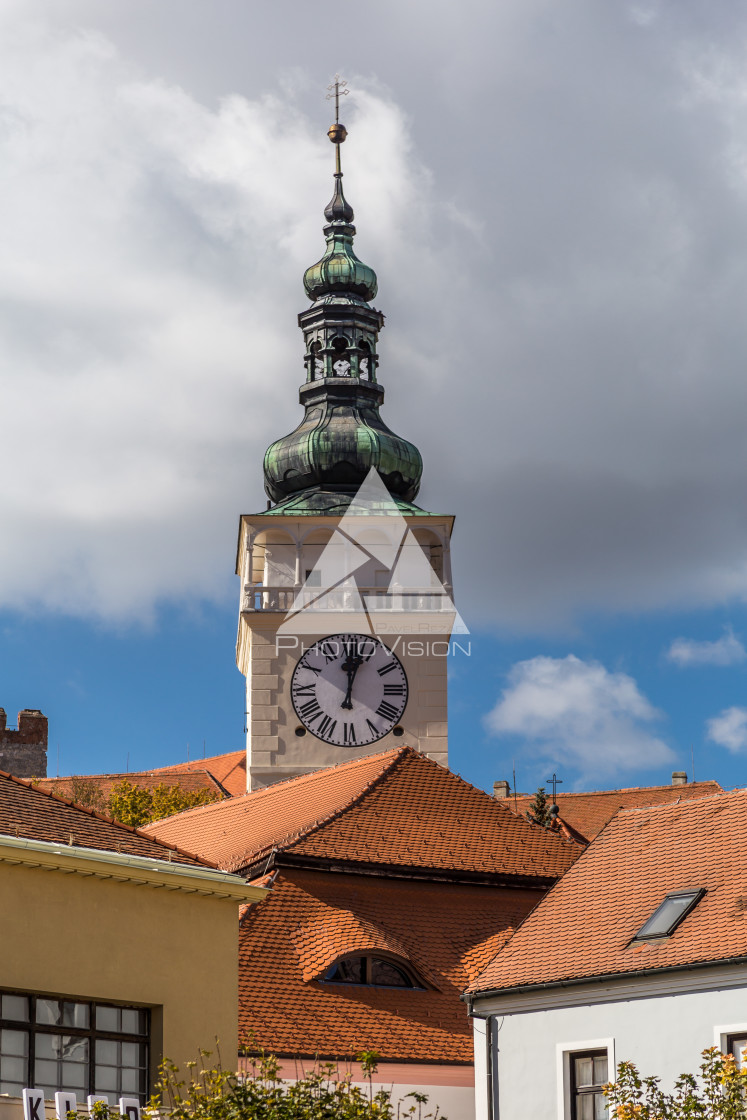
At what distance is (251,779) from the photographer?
2167 inches

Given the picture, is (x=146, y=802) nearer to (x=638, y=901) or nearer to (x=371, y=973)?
(x=371, y=973)

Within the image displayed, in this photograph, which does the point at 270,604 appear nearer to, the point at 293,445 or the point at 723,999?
the point at 293,445

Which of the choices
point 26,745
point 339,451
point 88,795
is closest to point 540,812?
point 339,451

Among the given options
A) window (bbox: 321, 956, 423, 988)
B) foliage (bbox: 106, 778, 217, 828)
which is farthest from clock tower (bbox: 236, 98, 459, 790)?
window (bbox: 321, 956, 423, 988)

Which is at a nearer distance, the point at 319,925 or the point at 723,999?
the point at 723,999

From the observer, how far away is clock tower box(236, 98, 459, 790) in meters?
55.9

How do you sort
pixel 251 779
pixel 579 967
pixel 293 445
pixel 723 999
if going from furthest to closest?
pixel 293 445 < pixel 251 779 < pixel 579 967 < pixel 723 999

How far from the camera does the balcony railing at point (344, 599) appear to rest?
57094 millimetres

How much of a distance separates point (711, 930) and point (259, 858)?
8.23 metres

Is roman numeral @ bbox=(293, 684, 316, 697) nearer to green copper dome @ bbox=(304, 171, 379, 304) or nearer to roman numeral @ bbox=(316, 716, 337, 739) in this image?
roman numeral @ bbox=(316, 716, 337, 739)

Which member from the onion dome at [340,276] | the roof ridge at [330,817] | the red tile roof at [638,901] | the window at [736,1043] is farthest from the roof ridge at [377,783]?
the onion dome at [340,276]

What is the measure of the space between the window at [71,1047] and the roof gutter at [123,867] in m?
1.34

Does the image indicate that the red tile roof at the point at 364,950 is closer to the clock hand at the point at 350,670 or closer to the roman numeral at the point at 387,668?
the clock hand at the point at 350,670

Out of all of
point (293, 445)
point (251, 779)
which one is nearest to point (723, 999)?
point (251, 779)
